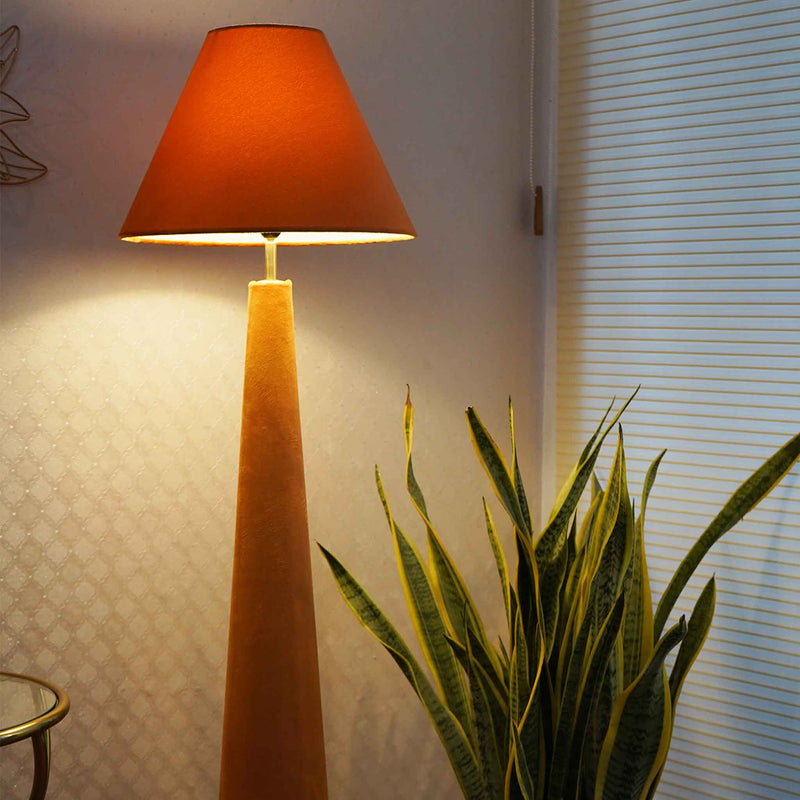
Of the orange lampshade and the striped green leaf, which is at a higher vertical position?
the orange lampshade

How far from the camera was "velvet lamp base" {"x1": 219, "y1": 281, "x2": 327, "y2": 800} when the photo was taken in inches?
50.1

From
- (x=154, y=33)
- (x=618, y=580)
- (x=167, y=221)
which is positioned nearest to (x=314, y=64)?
(x=167, y=221)

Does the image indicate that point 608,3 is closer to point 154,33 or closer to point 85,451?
point 154,33

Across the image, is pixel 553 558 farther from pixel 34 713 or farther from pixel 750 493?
pixel 34 713

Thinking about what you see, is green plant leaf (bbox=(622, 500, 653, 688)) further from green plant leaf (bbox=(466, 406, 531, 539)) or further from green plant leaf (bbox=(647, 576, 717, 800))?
green plant leaf (bbox=(466, 406, 531, 539))

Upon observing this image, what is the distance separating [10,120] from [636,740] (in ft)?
4.13

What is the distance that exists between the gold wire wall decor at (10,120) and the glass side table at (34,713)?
2.27 ft

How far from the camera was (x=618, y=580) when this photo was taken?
4.62 feet

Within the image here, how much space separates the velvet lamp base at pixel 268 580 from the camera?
4.17ft

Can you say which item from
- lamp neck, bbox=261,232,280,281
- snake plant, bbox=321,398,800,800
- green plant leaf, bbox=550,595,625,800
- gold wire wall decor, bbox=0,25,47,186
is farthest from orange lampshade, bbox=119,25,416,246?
green plant leaf, bbox=550,595,625,800

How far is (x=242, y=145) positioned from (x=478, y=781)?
0.99 meters

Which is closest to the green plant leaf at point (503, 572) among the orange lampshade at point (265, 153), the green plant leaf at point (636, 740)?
the green plant leaf at point (636, 740)

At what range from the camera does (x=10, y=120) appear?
4.44 ft

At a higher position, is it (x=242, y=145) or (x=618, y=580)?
(x=242, y=145)
